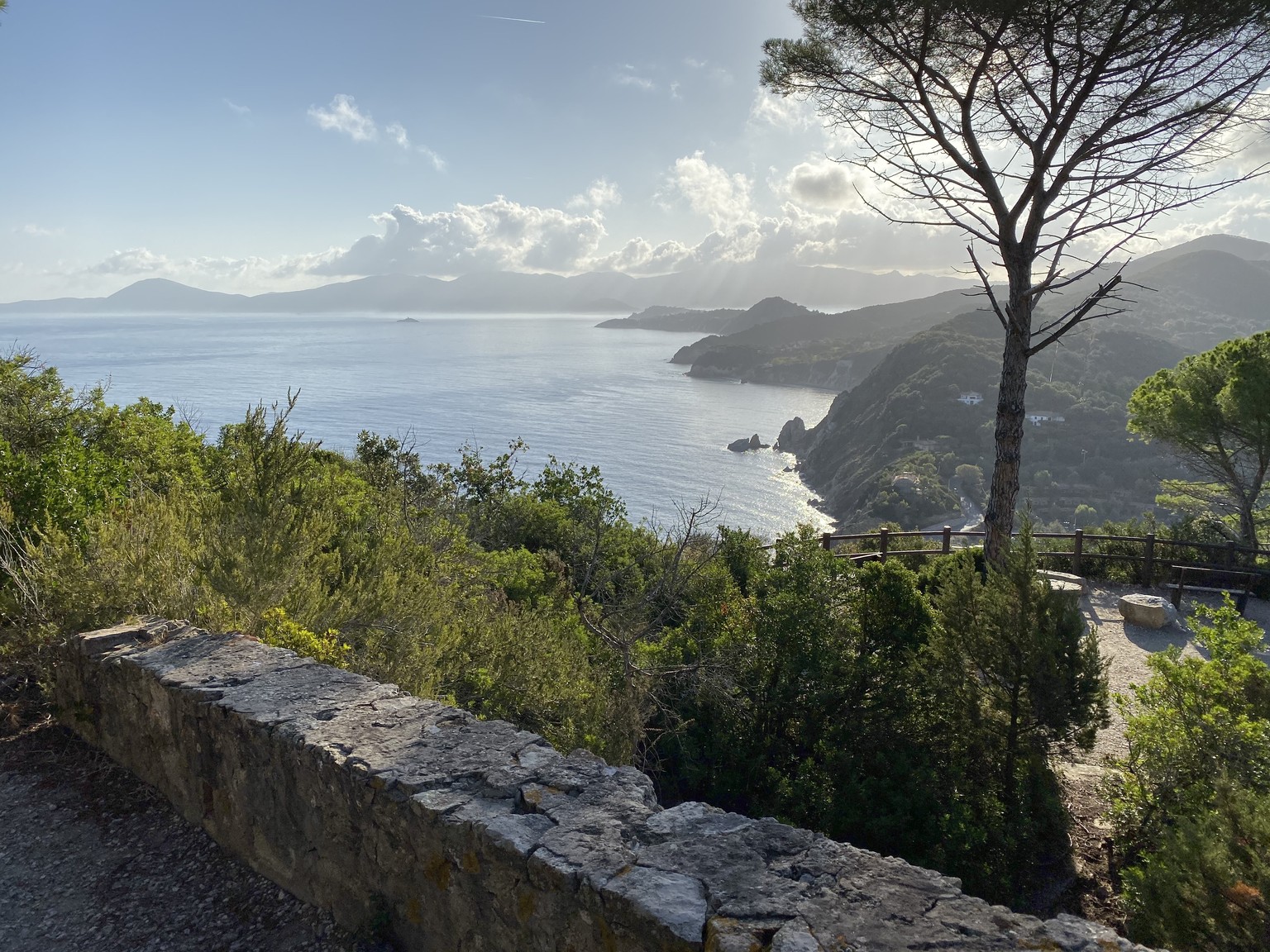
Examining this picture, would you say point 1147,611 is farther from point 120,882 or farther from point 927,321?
point 927,321

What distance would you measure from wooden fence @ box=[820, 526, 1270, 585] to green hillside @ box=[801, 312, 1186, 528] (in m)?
37.5

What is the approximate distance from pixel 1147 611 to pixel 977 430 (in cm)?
5925

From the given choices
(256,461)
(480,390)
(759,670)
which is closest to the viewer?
(256,461)

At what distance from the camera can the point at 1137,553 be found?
1377 cm

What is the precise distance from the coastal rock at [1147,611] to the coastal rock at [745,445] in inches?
2375

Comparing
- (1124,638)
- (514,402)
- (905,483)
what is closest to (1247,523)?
(1124,638)

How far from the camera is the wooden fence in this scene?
12.7m

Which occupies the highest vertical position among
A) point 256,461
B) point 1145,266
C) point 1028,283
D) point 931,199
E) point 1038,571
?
point 1145,266

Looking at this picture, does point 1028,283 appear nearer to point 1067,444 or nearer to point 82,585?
point 82,585

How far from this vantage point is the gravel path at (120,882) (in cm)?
279

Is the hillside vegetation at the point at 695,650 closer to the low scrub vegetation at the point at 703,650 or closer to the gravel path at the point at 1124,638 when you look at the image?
the low scrub vegetation at the point at 703,650

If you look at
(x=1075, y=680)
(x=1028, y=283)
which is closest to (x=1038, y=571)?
(x=1075, y=680)

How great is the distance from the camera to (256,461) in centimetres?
528

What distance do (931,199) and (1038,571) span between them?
5266 millimetres
